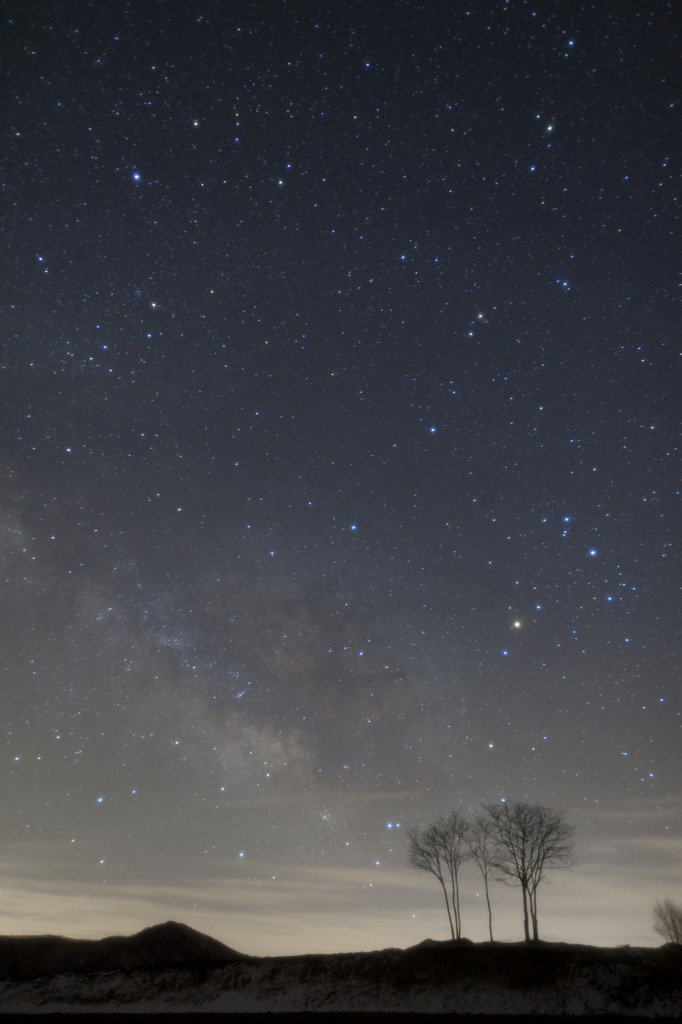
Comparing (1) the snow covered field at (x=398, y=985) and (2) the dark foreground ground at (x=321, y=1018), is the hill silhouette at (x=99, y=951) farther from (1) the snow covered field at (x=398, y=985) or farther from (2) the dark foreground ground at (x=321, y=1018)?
(2) the dark foreground ground at (x=321, y=1018)

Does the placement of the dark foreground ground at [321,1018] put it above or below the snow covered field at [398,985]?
below

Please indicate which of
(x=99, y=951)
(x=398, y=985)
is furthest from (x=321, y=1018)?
(x=99, y=951)

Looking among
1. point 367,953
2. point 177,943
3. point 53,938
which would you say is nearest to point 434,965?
point 367,953

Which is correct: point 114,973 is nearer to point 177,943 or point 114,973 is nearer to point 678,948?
point 177,943

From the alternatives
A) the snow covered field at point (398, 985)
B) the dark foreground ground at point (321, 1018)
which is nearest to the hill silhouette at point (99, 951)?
the snow covered field at point (398, 985)

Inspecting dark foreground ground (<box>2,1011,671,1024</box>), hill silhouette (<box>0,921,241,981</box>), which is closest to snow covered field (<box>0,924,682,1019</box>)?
dark foreground ground (<box>2,1011,671,1024</box>)

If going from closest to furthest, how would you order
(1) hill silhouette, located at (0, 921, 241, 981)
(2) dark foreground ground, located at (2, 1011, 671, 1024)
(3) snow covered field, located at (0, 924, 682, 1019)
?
(2) dark foreground ground, located at (2, 1011, 671, 1024) → (3) snow covered field, located at (0, 924, 682, 1019) → (1) hill silhouette, located at (0, 921, 241, 981)

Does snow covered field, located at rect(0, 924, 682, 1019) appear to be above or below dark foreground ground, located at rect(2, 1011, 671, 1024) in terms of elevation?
above

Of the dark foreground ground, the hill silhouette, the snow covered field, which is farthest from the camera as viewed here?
the hill silhouette

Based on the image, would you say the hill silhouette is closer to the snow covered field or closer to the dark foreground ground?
the snow covered field

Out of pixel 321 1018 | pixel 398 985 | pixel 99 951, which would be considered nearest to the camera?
pixel 321 1018

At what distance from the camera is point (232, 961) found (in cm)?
4269

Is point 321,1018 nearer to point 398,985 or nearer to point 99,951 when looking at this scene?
point 398,985

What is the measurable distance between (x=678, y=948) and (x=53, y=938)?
165 feet
